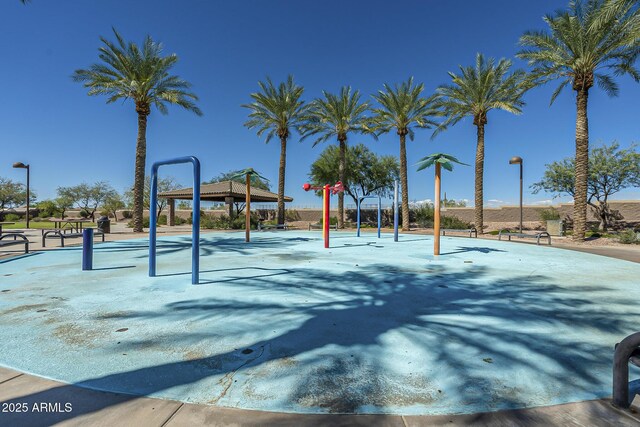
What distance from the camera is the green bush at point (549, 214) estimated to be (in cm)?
2741

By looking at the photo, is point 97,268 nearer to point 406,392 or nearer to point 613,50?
point 406,392

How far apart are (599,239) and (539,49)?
1089 cm

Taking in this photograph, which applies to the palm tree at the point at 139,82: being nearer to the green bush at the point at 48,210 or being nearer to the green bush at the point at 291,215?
the green bush at the point at 291,215

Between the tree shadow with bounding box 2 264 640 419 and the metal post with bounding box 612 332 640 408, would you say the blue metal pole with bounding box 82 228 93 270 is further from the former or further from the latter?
the metal post with bounding box 612 332 640 408

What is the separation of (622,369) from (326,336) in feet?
8.38

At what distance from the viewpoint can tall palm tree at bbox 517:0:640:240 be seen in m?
15.5

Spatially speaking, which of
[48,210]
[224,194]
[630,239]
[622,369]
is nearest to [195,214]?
[622,369]

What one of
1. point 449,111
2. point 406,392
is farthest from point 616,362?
point 449,111

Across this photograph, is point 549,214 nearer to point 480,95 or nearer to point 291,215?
point 480,95

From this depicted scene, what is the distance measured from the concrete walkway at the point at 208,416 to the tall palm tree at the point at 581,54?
18.2 metres

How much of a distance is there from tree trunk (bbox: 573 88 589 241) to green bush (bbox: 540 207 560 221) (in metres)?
11.8

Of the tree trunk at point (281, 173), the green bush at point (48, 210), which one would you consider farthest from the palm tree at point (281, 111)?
the green bush at point (48, 210)

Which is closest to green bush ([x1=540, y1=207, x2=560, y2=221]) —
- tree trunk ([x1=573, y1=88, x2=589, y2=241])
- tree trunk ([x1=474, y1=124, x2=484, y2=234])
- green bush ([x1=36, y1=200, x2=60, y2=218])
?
tree trunk ([x1=474, y1=124, x2=484, y2=234])

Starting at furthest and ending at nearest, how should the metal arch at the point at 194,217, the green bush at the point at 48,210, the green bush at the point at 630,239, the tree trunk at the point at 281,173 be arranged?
the green bush at the point at 48,210 < the tree trunk at the point at 281,173 < the green bush at the point at 630,239 < the metal arch at the point at 194,217
